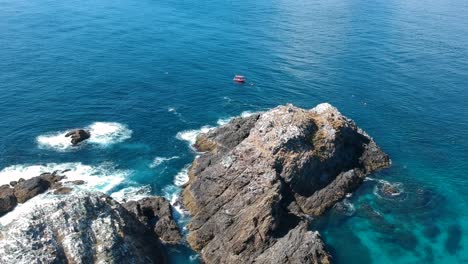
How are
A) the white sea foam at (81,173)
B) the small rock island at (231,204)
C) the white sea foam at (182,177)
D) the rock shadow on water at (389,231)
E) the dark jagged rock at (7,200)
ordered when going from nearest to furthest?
the small rock island at (231,204) < the rock shadow on water at (389,231) < the dark jagged rock at (7,200) < the white sea foam at (81,173) < the white sea foam at (182,177)

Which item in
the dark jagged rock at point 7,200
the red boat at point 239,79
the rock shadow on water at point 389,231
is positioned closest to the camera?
the rock shadow on water at point 389,231

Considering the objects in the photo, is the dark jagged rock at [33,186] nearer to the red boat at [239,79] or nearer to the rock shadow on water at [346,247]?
the rock shadow on water at [346,247]

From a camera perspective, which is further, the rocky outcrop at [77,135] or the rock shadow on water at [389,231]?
the rocky outcrop at [77,135]

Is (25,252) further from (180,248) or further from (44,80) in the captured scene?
(44,80)

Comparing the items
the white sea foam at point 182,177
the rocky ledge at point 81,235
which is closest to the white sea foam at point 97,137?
the white sea foam at point 182,177

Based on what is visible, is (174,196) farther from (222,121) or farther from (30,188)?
(222,121)

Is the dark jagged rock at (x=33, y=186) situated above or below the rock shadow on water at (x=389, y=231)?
below

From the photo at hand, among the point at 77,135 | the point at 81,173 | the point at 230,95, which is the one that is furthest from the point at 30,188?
the point at 230,95

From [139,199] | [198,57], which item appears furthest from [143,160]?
[198,57]
